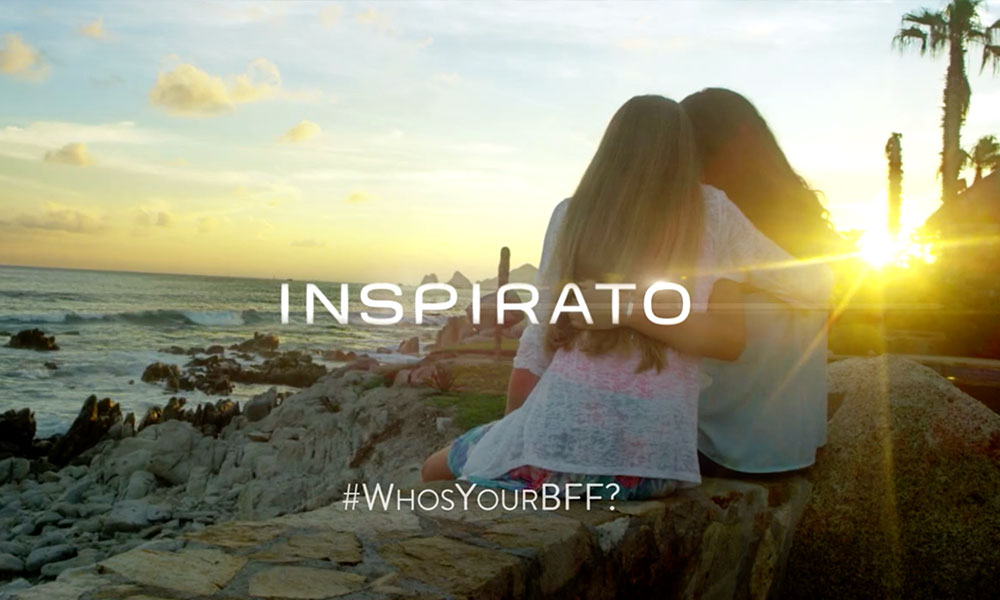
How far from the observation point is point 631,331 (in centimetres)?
246

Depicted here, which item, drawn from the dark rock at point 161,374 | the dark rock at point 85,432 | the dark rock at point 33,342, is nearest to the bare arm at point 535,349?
the dark rock at point 85,432

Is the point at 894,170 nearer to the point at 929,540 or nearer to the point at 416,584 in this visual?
the point at 929,540

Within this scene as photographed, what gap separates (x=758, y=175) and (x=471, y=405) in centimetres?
620

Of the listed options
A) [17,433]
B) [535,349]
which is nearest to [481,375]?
[17,433]

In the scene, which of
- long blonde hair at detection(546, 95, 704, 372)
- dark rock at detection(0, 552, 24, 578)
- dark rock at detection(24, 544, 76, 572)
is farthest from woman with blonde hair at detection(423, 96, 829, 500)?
dark rock at detection(24, 544, 76, 572)

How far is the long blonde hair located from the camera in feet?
7.84

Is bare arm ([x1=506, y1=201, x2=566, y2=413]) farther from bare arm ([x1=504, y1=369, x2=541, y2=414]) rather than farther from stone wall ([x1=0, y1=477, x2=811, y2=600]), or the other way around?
stone wall ([x1=0, y1=477, x2=811, y2=600])

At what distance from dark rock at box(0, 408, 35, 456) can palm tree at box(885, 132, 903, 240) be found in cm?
1863

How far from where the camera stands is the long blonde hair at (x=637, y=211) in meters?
2.39

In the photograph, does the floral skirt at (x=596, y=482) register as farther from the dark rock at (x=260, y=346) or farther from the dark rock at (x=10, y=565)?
the dark rock at (x=260, y=346)

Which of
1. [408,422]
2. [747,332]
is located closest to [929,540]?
[747,332]

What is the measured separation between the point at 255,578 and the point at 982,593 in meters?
2.69

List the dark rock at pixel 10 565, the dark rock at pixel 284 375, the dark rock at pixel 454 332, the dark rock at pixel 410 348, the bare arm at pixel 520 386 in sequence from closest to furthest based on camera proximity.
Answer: the bare arm at pixel 520 386 → the dark rock at pixel 10 565 → the dark rock at pixel 284 375 → the dark rock at pixel 454 332 → the dark rock at pixel 410 348

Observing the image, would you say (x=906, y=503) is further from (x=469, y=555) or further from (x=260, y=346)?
(x=260, y=346)
